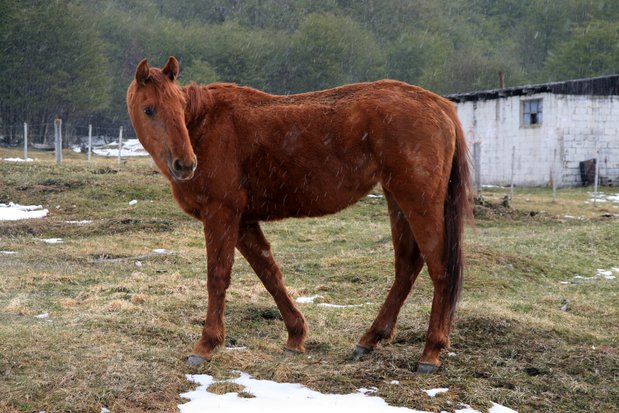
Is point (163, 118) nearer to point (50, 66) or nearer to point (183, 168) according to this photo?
point (183, 168)

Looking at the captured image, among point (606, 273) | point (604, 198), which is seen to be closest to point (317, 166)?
point (606, 273)

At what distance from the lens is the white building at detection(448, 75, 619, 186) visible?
2784cm

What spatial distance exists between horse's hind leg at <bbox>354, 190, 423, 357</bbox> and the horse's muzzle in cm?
159

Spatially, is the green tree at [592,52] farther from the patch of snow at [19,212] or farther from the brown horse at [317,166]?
the brown horse at [317,166]

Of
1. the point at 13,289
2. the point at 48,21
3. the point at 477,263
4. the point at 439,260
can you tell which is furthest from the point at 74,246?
the point at 48,21

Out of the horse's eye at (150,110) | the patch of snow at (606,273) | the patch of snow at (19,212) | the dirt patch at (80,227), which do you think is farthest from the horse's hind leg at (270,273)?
the patch of snow at (19,212)

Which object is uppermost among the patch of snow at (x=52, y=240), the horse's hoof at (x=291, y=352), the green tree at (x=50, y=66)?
the green tree at (x=50, y=66)

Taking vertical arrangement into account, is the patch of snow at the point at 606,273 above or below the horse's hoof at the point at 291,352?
below

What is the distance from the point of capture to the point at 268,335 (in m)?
6.44

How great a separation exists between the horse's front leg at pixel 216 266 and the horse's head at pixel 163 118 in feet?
1.59

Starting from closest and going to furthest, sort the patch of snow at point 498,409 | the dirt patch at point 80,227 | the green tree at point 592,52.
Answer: the patch of snow at point 498,409
the dirt patch at point 80,227
the green tree at point 592,52

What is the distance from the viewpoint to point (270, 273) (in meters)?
5.89

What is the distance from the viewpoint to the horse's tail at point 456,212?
17.6ft

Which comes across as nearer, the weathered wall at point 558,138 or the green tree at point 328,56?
the weathered wall at point 558,138
